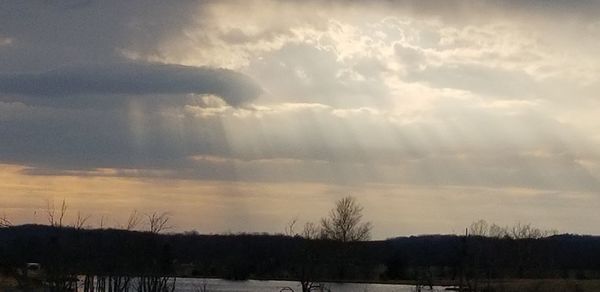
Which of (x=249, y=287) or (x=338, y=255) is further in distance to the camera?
(x=338, y=255)

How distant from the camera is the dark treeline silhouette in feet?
199

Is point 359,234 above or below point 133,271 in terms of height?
above

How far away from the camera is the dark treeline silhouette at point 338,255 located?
60688mm

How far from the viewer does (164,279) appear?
154 ft

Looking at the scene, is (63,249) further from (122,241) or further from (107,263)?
(122,241)

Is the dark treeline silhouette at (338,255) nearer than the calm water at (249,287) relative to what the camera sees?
Yes

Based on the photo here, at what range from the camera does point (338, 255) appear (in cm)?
10850

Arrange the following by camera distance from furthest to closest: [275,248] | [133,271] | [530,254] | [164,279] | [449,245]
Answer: [449,245] < [275,248] < [530,254] < [133,271] < [164,279]

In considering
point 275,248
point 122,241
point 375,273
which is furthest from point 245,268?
point 122,241

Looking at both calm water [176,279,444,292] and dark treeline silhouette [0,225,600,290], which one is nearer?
dark treeline silhouette [0,225,600,290]

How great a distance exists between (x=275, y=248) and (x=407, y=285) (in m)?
22.5

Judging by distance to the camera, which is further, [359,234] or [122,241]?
[359,234]

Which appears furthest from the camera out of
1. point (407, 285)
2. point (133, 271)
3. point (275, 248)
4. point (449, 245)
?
point (449, 245)

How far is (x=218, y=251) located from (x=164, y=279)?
78.6 meters
